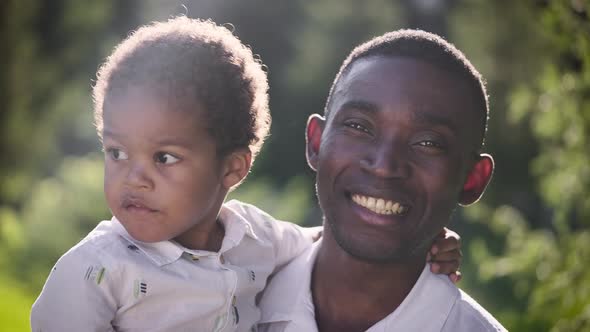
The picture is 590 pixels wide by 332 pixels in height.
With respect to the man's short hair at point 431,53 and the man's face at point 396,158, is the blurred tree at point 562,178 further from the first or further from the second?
the man's face at point 396,158

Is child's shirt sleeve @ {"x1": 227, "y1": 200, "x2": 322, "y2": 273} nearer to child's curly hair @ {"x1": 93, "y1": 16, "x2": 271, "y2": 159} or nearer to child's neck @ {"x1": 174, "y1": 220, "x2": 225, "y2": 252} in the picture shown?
child's neck @ {"x1": 174, "y1": 220, "x2": 225, "y2": 252}

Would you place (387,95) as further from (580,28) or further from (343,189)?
(580,28)

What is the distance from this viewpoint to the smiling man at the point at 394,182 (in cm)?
292

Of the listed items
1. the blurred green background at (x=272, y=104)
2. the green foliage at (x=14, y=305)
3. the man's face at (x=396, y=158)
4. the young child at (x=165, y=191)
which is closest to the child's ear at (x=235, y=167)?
the young child at (x=165, y=191)

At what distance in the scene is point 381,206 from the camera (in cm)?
292

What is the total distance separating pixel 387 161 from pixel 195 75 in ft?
2.35

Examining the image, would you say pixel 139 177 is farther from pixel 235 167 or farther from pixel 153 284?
pixel 235 167

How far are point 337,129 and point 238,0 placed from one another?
904 cm

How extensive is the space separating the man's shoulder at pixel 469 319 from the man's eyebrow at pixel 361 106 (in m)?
0.76

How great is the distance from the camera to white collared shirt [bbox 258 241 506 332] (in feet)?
9.83

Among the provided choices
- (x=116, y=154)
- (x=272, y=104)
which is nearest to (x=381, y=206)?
(x=116, y=154)

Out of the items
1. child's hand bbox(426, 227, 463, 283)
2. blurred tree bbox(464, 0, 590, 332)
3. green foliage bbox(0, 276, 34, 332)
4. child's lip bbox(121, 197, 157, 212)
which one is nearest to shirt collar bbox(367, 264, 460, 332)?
child's hand bbox(426, 227, 463, 283)

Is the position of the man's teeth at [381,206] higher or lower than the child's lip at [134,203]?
higher

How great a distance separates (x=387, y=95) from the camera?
295 cm
